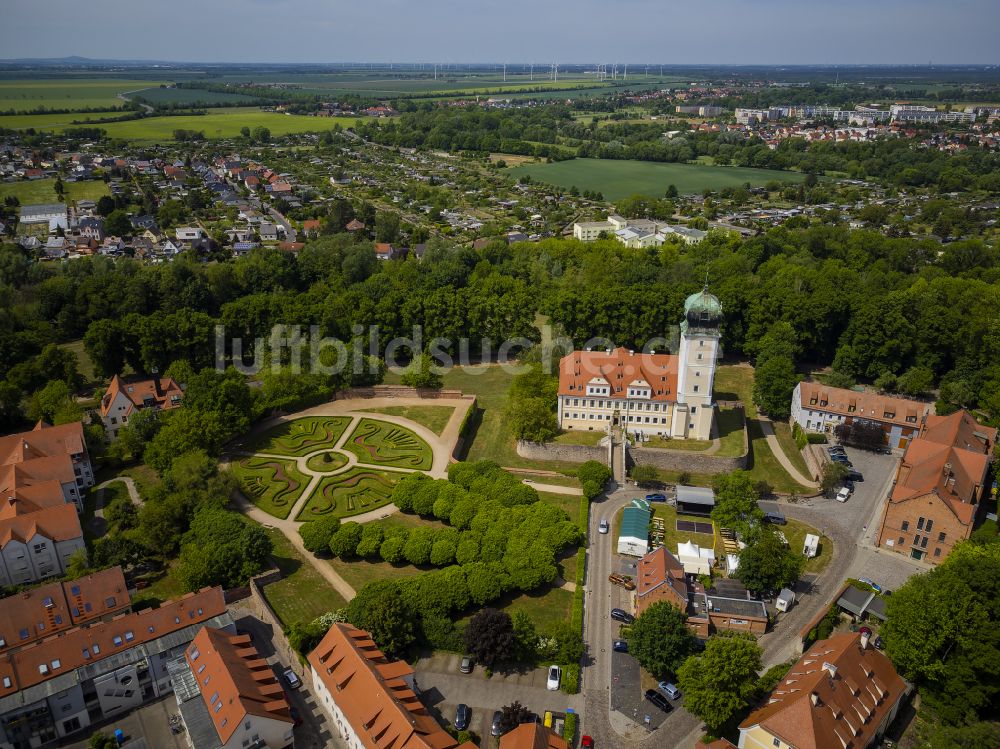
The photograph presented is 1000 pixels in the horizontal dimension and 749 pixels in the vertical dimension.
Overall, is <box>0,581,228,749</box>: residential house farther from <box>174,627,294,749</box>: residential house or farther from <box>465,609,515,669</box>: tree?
<box>465,609,515,669</box>: tree

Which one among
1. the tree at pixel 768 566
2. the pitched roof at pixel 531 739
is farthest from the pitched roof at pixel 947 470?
the pitched roof at pixel 531 739

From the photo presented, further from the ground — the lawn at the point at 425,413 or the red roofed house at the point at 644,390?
the red roofed house at the point at 644,390

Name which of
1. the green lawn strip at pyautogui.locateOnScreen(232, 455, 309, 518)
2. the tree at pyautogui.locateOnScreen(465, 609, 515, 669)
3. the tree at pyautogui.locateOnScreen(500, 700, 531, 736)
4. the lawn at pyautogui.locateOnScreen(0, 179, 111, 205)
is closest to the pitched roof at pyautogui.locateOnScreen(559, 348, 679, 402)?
the green lawn strip at pyautogui.locateOnScreen(232, 455, 309, 518)

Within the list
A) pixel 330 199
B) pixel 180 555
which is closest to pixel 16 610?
pixel 180 555

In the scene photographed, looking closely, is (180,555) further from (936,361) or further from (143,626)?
(936,361)

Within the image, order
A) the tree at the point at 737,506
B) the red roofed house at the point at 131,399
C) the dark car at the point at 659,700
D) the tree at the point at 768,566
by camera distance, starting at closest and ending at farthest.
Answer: the dark car at the point at 659,700 < the tree at the point at 768,566 < the tree at the point at 737,506 < the red roofed house at the point at 131,399

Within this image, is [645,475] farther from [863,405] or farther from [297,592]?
[297,592]

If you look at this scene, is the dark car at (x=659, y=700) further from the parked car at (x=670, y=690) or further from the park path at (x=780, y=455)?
the park path at (x=780, y=455)
